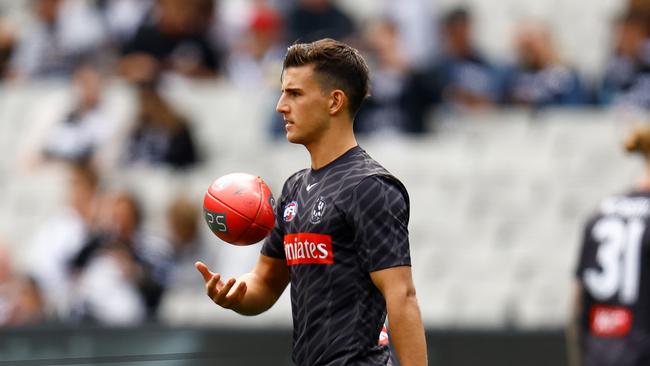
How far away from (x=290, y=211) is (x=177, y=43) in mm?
7180

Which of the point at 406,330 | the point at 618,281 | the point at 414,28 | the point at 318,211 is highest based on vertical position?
the point at 414,28

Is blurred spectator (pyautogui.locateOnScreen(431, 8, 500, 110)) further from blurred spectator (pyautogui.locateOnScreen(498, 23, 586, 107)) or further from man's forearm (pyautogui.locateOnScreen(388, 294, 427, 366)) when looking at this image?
man's forearm (pyautogui.locateOnScreen(388, 294, 427, 366))

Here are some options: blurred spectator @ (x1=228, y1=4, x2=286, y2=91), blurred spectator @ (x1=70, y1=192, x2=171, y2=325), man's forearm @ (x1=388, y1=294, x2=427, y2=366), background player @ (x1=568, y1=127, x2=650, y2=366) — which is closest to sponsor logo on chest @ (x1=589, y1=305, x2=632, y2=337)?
background player @ (x1=568, y1=127, x2=650, y2=366)

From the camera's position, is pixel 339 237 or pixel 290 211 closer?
pixel 339 237

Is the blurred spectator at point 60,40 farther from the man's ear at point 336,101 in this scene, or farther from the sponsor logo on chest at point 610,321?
the man's ear at point 336,101

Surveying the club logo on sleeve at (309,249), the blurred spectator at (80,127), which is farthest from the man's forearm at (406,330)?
the blurred spectator at (80,127)

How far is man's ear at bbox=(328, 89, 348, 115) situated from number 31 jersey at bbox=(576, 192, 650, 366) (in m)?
2.56

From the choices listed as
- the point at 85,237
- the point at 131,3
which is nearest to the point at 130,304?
the point at 85,237

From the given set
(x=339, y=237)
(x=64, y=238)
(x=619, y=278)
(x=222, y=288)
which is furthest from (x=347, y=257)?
(x=64, y=238)

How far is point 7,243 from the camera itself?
1034 cm

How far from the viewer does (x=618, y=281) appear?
21.1 feet

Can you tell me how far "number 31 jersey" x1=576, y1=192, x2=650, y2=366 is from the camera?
6324mm

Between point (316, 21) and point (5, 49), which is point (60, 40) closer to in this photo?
point (5, 49)

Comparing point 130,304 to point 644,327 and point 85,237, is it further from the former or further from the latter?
point 644,327
